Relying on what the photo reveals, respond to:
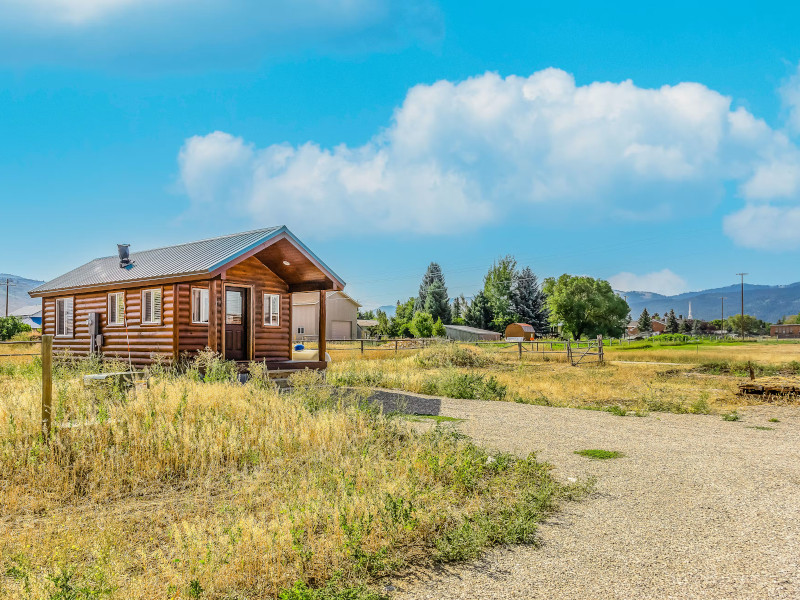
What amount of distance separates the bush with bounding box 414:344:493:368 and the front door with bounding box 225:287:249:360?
10.6 metres

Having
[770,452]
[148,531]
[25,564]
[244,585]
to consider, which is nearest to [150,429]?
[148,531]

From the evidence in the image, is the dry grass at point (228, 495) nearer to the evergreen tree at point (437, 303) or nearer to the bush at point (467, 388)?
the bush at point (467, 388)

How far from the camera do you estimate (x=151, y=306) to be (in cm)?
1761

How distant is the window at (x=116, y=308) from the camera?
61.4 ft

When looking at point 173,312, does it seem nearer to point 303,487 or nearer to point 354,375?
point 354,375

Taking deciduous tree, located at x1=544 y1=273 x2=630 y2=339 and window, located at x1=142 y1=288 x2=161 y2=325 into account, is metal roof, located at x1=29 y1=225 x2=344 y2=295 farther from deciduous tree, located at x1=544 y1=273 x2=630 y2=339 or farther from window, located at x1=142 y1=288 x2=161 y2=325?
deciduous tree, located at x1=544 y1=273 x2=630 y2=339

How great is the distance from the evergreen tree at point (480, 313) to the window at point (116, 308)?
202ft

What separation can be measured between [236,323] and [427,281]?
6756 centimetres

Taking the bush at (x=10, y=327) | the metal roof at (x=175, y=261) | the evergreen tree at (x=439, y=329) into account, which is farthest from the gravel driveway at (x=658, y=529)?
the evergreen tree at (x=439, y=329)

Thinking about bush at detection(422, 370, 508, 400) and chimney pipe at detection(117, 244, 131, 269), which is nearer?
bush at detection(422, 370, 508, 400)

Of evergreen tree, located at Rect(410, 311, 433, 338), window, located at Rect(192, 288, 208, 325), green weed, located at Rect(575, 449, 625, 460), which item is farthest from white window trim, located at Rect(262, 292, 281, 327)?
evergreen tree, located at Rect(410, 311, 433, 338)

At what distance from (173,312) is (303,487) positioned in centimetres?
1173

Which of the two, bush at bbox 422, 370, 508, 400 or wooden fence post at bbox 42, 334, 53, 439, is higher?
wooden fence post at bbox 42, 334, 53, 439

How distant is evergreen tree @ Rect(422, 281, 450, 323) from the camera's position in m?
77.5
